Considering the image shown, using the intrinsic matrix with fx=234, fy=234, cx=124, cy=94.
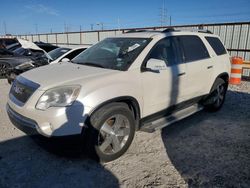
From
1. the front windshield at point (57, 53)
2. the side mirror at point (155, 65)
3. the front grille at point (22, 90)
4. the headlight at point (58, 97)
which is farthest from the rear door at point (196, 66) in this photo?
the front windshield at point (57, 53)

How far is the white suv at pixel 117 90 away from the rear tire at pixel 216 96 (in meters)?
0.39

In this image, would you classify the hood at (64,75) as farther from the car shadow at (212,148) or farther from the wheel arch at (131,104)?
the car shadow at (212,148)

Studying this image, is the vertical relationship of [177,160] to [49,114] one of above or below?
below

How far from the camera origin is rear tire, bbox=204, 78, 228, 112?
5391 mm

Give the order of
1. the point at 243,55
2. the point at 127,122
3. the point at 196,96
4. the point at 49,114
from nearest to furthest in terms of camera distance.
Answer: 1. the point at 49,114
2. the point at 127,122
3. the point at 196,96
4. the point at 243,55

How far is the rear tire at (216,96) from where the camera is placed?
17.7 ft

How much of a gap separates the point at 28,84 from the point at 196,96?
3.27 meters

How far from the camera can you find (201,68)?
15.6 feet

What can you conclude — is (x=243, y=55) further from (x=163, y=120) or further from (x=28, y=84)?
(x=28, y=84)

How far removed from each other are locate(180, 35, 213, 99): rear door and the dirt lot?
2.72ft

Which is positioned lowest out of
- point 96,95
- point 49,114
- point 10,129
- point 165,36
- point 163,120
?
point 10,129

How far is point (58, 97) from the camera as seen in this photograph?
2.99m

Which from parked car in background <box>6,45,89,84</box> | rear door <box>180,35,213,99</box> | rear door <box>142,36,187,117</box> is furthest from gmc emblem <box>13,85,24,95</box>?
parked car in background <box>6,45,89,84</box>

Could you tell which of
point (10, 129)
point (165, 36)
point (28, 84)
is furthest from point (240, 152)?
point (10, 129)
